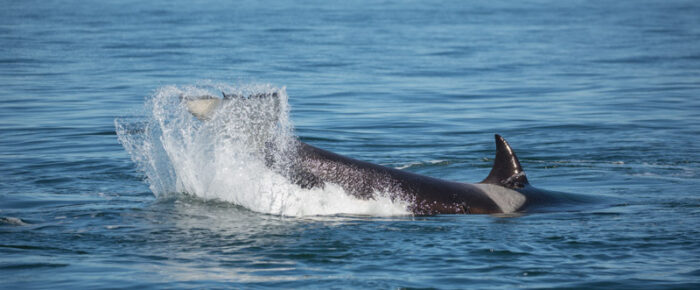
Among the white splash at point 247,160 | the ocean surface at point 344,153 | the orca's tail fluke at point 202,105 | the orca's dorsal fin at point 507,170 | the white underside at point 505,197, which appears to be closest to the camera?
the ocean surface at point 344,153

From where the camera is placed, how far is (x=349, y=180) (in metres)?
8.89

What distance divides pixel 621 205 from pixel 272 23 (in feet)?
126

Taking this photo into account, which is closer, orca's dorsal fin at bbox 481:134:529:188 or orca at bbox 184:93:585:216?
orca at bbox 184:93:585:216

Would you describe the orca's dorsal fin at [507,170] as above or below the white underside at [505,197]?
above

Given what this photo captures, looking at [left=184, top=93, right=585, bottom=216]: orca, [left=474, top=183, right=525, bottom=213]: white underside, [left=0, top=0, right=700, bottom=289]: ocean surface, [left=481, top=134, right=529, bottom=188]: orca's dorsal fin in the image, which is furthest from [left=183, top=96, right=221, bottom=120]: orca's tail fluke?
[left=481, top=134, right=529, bottom=188]: orca's dorsal fin

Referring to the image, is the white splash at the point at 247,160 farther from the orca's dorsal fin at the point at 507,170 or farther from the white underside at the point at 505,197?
the orca's dorsal fin at the point at 507,170

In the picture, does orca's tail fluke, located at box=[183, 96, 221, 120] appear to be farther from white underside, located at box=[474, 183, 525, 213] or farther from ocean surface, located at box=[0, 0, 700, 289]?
white underside, located at box=[474, 183, 525, 213]

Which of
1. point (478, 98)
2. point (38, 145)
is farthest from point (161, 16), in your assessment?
point (38, 145)

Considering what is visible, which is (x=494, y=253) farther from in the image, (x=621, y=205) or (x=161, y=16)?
(x=161, y=16)

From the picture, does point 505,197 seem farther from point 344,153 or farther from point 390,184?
point 344,153

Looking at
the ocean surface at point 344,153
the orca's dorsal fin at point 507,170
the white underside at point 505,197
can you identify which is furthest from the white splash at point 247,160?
the orca's dorsal fin at point 507,170

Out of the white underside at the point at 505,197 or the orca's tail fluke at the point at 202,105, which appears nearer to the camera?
the orca's tail fluke at the point at 202,105

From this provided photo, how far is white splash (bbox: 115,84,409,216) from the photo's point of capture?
8.80m

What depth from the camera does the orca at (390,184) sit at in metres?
8.86
